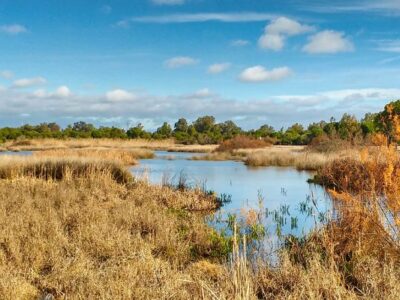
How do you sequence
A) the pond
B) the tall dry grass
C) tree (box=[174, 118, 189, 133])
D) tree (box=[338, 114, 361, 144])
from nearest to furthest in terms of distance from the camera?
the tall dry grass < the pond < tree (box=[338, 114, 361, 144]) < tree (box=[174, 118, 189, 133])

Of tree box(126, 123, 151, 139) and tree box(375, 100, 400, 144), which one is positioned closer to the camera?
tree box(375, 100, 400, 144)

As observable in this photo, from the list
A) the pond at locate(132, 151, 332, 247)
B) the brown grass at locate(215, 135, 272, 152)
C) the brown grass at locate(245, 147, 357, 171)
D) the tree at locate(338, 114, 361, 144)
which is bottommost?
the pond at locate(132, 151, 332, 247)

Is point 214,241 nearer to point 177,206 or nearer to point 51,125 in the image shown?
point 177,206

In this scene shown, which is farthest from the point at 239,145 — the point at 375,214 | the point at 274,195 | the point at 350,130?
the point at 375,214

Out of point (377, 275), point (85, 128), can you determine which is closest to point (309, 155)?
point (377, 275)

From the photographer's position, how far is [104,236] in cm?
895

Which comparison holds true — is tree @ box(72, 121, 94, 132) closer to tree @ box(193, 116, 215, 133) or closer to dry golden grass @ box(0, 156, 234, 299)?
tree @ box(193, 116, 215, 133)

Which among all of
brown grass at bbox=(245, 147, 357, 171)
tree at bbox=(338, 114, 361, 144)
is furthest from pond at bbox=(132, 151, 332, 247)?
tree at bbox=(338, 114, 361, 144)

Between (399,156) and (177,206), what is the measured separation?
801 cm

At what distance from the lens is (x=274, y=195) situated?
19.4m

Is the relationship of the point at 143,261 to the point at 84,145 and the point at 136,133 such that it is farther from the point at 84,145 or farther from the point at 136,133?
the point at 136,133

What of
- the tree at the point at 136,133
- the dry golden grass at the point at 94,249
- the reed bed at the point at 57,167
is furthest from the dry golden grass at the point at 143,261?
the tree at the point at 136,133

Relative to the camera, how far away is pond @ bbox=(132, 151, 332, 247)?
503 inches

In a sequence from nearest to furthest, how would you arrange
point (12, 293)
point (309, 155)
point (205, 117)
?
1. point (12, 293)
2. point (309, 155)
3. point (205, 117)
